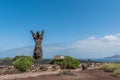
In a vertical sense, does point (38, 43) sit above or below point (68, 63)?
above

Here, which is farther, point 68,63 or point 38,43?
point 38,43

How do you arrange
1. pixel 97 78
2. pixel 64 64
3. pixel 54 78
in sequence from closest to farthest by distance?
pixel 54 78 → pixel 97 78 → pixel 64 64

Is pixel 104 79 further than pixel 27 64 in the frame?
No

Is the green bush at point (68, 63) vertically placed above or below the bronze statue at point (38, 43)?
below

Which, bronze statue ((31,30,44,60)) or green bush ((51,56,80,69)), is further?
bronze statue ((31,30,44,60))

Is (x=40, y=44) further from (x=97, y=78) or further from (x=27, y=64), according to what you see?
(x=97, y=78)

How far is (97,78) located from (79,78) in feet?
5.97

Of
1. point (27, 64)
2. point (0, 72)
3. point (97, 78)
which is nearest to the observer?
point (97, 78)

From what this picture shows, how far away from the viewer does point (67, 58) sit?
27.5 m

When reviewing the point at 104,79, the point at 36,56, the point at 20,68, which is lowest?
the point at 104,79

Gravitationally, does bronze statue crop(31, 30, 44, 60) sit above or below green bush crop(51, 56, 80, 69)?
above

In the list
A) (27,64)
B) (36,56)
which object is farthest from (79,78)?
(36,56)

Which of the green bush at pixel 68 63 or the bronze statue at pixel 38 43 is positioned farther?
the bronze statue at pixel 38 43

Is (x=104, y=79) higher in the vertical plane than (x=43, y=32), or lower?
lower
